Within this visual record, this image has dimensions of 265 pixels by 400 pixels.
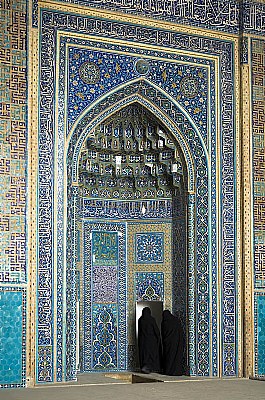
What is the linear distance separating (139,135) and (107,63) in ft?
3.94

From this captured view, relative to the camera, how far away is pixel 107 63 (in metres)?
8.37

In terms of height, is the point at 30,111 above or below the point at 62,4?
below

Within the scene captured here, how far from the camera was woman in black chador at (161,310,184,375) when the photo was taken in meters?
8.75

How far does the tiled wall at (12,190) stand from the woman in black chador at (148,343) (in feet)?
6.99

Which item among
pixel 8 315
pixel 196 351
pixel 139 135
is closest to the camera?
pixel 8 315

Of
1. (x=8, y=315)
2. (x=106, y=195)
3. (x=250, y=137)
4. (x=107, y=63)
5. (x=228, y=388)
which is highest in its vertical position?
(x=107, y=63)

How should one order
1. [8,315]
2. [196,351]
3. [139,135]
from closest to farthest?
[8,315] < [196,351] < [139,135]

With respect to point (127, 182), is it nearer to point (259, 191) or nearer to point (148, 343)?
point (259, 191)

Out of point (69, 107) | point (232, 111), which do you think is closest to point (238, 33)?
point (232, 111)

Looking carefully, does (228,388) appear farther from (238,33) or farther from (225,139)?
(238,33)

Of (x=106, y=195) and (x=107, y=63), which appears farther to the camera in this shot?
(x=106, y=195)

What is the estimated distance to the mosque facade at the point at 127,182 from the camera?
7676mm

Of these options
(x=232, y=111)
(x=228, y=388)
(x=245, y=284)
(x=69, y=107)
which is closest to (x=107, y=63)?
(x=69, y=107)

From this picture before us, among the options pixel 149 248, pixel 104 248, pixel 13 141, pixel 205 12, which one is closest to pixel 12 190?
pixel 13 141
